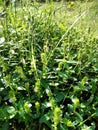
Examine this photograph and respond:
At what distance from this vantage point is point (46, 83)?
5.60ft

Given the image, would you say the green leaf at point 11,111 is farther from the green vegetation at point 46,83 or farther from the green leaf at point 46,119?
the green leaf at point 46,119

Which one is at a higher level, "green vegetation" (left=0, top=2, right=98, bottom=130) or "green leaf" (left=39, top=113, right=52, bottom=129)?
"green vegetation" (left=0, top=2, right=98, bottom=130)

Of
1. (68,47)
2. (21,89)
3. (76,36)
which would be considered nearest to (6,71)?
(21,89)

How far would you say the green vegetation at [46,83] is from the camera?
1.58 meters

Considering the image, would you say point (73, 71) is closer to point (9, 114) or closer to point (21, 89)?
point (21, 89)

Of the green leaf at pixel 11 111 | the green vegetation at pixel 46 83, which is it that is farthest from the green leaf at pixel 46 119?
the green leaf at pixel 11 111

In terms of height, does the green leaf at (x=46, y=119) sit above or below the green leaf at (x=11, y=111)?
below

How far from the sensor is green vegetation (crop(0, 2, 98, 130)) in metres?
1.58

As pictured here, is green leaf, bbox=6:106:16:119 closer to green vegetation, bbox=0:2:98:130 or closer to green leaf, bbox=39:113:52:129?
green vegetation, bbox=0:2:98:130

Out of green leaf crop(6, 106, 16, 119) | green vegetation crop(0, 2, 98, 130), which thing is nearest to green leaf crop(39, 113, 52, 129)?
green vegetation crop(0, 2, 98, 130)

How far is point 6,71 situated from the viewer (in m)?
1.78

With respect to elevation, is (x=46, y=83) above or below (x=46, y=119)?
above

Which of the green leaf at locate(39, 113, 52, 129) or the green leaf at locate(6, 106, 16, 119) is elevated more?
the green leaf at locate(6, 106, 16, 119)

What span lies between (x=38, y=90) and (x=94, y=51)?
0.56 metres
